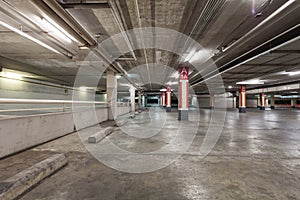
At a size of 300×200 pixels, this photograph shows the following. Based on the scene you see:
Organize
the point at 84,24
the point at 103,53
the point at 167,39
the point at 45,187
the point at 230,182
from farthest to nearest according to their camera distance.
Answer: the point at 103,53, the point at 167,39, the point at 84,24, the point at 230,182, the point at 45,187

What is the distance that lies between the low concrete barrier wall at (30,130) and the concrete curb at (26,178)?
121 cm

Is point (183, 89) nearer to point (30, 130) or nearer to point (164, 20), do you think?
point (164, 20)

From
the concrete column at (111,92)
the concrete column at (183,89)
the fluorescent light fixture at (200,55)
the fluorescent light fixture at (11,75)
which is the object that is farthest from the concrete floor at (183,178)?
the fluorescent light fixture at (11,75)

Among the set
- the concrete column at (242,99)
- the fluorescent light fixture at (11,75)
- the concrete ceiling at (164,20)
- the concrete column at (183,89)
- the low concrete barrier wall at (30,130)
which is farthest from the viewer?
the concrete column at (242,99)

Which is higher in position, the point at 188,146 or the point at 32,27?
the point at 32,27

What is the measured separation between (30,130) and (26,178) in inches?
80.5

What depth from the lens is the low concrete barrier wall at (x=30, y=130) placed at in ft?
9.87

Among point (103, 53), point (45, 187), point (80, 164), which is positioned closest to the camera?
point (45, 187)

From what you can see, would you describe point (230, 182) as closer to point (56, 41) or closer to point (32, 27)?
point (32, 27)

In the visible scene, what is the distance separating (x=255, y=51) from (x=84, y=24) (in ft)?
19.0

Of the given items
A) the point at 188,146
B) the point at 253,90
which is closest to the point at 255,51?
the point at 188,146

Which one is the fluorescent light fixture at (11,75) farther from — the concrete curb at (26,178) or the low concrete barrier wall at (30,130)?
the concrete curb at (26,178)

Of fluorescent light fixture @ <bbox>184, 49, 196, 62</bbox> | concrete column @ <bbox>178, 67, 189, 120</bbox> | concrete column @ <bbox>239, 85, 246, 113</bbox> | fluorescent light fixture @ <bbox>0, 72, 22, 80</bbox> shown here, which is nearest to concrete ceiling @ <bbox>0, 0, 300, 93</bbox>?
fluorescent light fixture @ <bbox>184, 49, 196, 62</bbox>

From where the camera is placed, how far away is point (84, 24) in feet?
13.8
